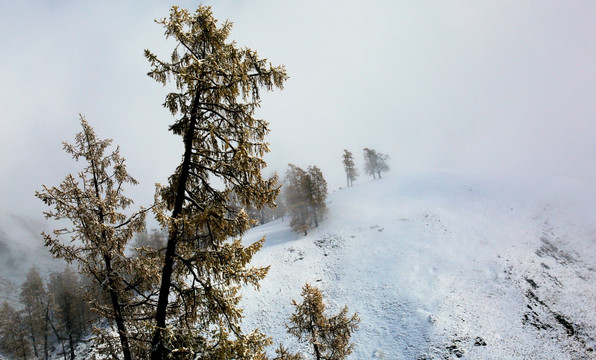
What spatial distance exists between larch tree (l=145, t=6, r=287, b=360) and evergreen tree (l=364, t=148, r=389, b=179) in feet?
244

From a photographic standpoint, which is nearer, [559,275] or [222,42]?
[222,42]

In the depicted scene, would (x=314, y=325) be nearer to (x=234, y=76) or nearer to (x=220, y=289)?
(x=220, y=289)

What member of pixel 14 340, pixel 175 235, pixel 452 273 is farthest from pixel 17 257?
pixel 452 273

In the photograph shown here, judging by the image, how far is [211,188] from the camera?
19.2ft

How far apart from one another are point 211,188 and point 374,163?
79509mm

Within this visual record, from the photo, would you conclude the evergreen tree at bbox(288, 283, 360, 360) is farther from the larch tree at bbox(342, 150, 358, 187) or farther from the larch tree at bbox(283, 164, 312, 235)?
the larch tree at bbox(342, 150, 358, 187)

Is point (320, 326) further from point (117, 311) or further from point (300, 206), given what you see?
point (300, 206)

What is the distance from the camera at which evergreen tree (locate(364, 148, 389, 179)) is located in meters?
78.9

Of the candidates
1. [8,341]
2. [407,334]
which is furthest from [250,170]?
[8,341]

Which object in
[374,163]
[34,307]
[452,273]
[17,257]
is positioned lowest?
[452,273]

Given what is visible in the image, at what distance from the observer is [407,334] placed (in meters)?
23.9

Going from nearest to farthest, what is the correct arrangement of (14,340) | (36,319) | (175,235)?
(175,235)
(14,340)
(36,319)

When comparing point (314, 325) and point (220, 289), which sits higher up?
point (220, 289)

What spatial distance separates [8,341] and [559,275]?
233 ft
